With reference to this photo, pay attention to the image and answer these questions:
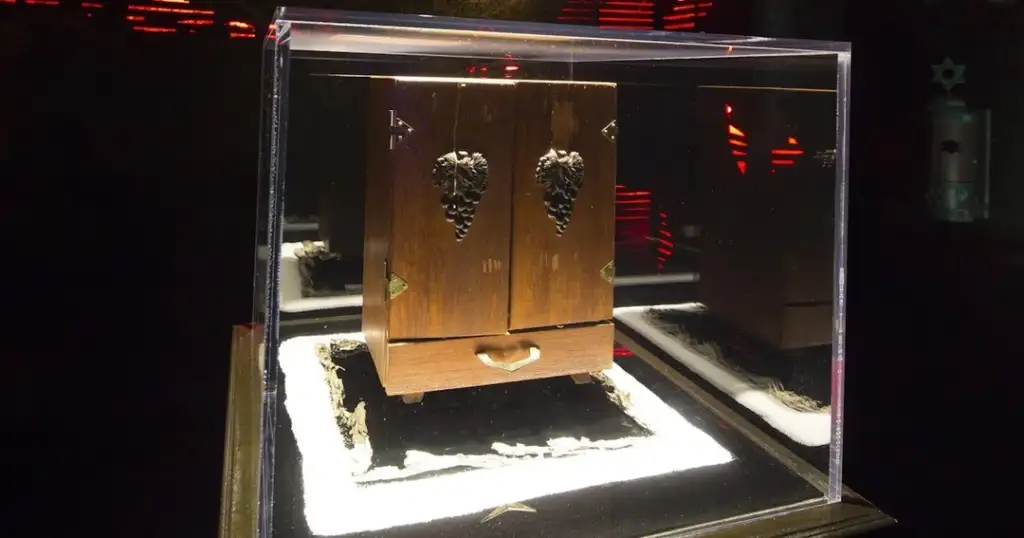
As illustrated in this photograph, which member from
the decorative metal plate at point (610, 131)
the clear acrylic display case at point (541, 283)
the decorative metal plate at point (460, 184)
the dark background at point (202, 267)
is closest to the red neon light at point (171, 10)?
the dark background at point (202, 267)

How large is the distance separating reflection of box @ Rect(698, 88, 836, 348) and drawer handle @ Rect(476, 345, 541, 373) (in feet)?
0.88

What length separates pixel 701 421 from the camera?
0.97 metres

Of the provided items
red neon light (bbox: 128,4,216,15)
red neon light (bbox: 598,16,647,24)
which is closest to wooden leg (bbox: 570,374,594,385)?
red neon light (bbox: 598,16,647,24)

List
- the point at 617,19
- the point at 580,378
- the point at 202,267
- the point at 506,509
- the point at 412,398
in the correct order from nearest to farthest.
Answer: the point at 506,509, the point at 412,398, the point at 580,378, the point at 202,267, the point at 617,19

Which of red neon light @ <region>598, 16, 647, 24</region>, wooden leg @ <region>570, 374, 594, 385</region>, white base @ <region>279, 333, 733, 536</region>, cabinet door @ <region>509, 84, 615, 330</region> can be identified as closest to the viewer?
white base @ <region>279, 333, 733, 536</region>

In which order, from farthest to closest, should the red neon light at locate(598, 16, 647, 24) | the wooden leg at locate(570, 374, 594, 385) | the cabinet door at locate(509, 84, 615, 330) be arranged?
the red neon light at locate(598, 16, 647, 24)
the wooden leg at locate(570, 374, 594, 385)
the cabinet door at locate(509, 84, 615, 330)

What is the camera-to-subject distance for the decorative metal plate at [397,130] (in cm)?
81

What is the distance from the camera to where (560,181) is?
901mm

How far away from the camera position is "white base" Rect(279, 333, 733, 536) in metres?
0.76

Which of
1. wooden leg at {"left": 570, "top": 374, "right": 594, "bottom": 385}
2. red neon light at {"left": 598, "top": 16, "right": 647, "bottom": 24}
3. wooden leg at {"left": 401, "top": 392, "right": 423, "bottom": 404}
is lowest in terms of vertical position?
wooden leg at {"left": 401, "top": 392, "right": 423, "bottom": 404}

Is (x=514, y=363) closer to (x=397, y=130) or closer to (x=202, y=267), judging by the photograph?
(x=397, y=130)

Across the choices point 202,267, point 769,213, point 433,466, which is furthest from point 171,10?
point 769,213

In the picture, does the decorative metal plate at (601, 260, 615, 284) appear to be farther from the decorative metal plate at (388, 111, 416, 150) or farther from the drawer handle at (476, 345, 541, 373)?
the decorative metal plate at (388, 111, 416, 150)

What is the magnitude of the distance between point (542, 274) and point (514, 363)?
113 millimetres
